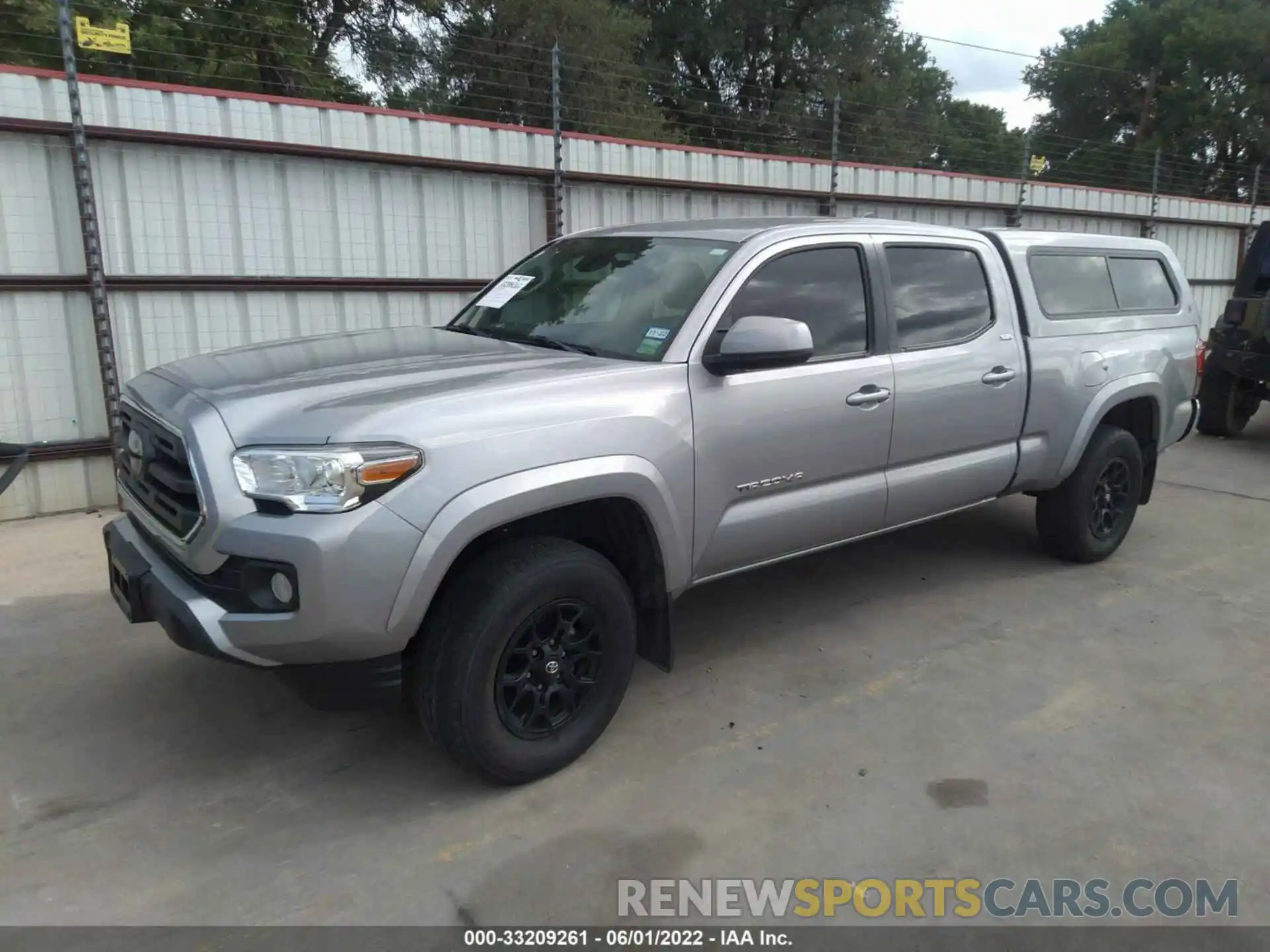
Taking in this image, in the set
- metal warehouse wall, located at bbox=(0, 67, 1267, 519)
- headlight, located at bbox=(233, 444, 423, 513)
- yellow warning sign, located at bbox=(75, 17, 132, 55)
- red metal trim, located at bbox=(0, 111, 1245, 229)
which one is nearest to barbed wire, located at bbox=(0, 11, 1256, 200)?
red metal trim, located at bbox=(0, 111, 1245, 229)

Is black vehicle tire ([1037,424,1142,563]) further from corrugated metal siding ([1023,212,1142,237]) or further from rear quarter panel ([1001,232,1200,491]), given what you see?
corrugated metal siding ([1023,212,1142,237])

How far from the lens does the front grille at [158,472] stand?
285 centimetres

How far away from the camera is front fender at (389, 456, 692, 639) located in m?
2.74

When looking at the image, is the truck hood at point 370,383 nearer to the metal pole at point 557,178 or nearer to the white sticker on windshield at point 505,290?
the white sticker on windshield at point 505,290

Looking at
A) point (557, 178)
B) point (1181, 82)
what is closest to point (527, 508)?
point (557, 178)

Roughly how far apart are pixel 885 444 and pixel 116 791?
10.2 ft

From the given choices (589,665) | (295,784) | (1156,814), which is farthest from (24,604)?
(1156,814)

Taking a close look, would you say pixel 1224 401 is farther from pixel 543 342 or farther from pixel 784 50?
pixel 784 50

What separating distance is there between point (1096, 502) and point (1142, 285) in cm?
135

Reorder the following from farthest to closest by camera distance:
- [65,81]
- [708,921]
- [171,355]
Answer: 1. [171,355]
2. [65,81]
3. [708,921]

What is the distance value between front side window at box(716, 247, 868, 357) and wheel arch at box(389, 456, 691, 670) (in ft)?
2.70

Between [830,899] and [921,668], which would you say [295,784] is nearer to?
[830,899]

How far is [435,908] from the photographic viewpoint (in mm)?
2602

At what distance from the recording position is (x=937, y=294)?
14.6ft
